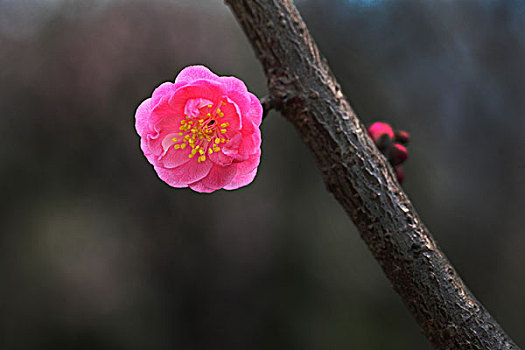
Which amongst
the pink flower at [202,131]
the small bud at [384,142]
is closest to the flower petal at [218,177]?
the pink flower at [202,131]

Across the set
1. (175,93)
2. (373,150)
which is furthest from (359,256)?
(175,93)

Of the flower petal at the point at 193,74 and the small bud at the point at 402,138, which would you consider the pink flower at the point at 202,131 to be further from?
the small bud at the point at 402,138

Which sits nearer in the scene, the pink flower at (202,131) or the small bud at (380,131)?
the pink flower at (202,131)

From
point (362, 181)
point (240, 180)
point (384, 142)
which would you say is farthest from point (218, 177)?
point (384, 142)

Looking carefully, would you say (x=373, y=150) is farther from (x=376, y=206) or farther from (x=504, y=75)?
(x=504, y=75)

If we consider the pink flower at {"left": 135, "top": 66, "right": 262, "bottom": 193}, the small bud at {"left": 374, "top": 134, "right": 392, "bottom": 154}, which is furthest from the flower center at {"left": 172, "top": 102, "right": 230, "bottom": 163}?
the small bud at {"left": 374, "top": 134, "right": 392, "bottom": 154}

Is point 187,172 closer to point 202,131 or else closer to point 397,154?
point 202,131
